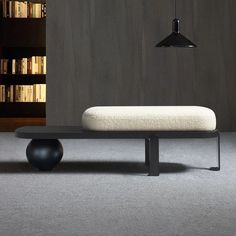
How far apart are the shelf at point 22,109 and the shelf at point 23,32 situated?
845mm

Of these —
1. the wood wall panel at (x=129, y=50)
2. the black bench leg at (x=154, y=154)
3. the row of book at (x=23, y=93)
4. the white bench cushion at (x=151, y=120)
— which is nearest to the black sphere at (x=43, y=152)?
the white bench cushion at (x=151, y=120)

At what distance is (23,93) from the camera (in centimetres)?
931

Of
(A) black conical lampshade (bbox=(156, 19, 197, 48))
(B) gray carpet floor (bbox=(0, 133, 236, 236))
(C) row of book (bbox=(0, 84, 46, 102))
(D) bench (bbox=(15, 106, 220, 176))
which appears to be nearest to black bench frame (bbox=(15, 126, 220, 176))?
(D) bench (bbox=(15, 106, 220, 176))

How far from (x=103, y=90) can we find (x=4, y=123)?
1.72 metres

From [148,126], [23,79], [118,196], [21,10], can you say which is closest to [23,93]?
[23,79]

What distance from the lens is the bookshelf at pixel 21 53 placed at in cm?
918

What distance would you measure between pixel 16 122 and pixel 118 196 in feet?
18.0

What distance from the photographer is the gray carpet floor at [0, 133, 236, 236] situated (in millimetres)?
2953

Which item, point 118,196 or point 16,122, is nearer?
point 118,196

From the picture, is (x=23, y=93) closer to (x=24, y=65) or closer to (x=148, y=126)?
(x=24, y=65)

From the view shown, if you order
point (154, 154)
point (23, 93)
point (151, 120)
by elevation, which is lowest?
point (154, 154)

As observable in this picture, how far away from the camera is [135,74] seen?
811cm

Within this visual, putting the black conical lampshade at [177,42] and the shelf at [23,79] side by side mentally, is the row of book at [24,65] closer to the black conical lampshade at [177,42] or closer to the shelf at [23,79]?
the shelf at [23,79]

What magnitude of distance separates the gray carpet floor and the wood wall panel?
2105 mm
